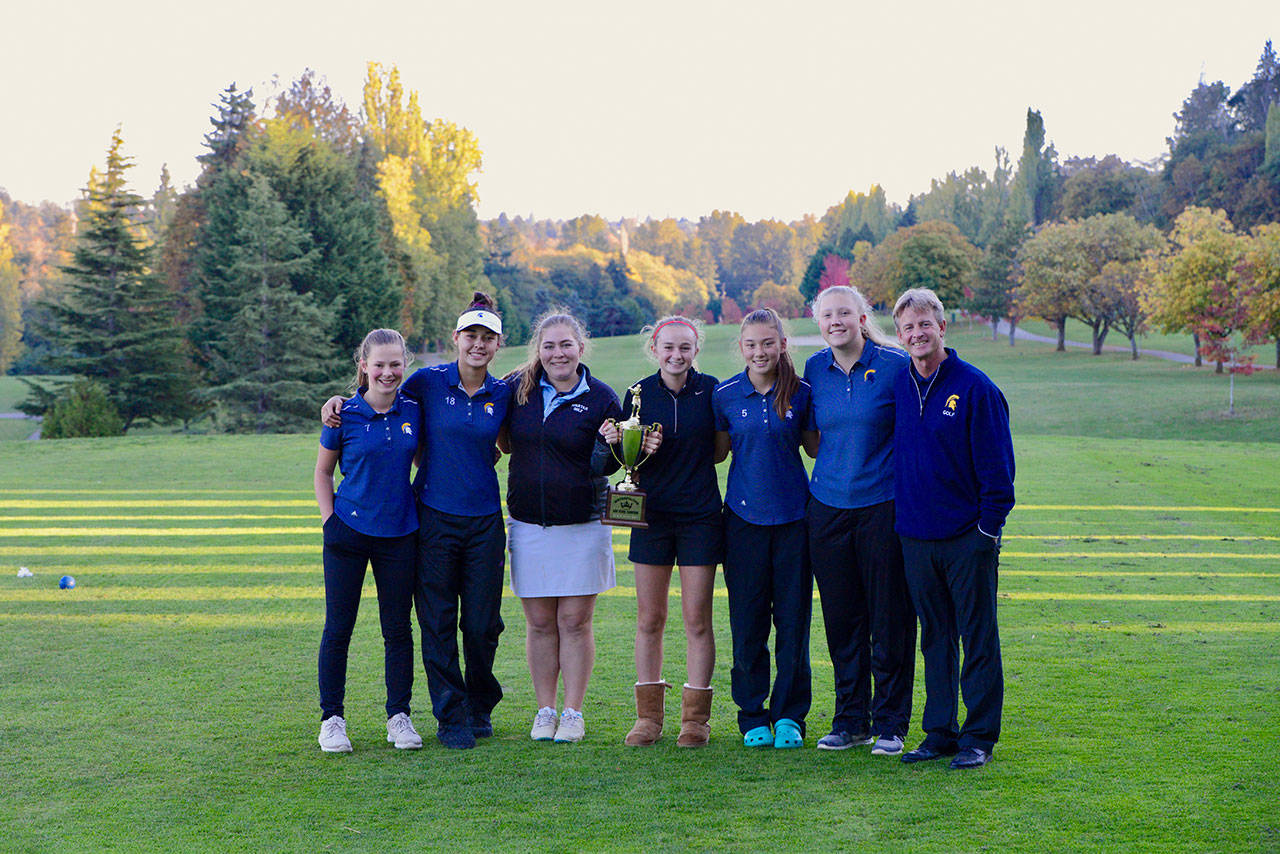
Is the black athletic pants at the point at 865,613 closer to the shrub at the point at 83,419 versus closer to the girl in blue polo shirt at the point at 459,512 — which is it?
the girl in blue polo shirt at the point at 459,512

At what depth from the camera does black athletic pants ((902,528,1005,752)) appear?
177 inches

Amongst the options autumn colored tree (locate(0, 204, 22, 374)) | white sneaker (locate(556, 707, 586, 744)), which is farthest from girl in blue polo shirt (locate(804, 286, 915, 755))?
autumn colored tree (locate(0, 204, 22, 374))

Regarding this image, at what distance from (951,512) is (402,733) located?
2.52 metres

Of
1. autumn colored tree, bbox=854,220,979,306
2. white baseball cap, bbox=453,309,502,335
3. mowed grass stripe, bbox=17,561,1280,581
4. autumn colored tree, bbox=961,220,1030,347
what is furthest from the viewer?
autumn colored tree, bbox=854,220,979,306

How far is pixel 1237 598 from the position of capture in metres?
8.10

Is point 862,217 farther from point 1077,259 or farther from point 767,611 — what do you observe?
point 767,611

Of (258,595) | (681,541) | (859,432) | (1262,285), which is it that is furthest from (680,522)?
(1262,285)

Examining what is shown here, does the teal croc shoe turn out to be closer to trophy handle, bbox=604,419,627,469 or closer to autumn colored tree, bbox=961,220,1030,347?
trophy handle, bbox=604,419,627,469

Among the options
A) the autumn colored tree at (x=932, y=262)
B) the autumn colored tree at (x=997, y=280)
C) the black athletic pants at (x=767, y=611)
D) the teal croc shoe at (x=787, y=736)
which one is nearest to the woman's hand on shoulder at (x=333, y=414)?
the black athletic pants at (x=767, y=611)

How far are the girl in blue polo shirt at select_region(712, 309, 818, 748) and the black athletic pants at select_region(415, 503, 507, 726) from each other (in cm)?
106

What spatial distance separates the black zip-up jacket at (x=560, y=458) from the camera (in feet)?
15.9

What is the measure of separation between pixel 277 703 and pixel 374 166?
45448 mm

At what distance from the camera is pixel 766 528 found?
15.8 feet

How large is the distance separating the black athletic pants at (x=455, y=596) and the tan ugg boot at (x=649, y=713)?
73 cm
